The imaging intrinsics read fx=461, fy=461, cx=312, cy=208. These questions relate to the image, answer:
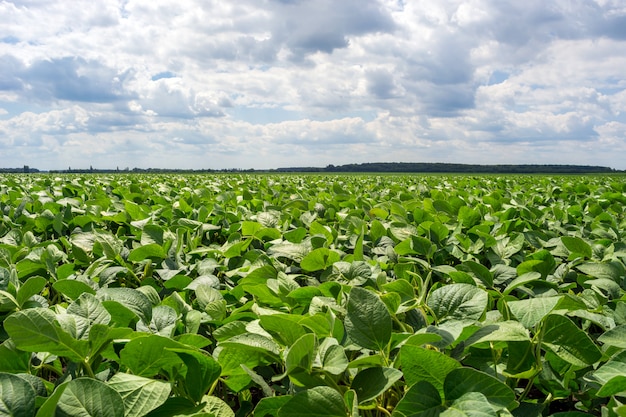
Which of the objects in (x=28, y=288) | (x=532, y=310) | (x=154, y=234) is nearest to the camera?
(x=532, y=310)

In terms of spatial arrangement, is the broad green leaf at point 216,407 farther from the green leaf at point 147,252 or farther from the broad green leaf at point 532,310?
the green leaf at point 147,252

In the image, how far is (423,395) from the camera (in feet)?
2.75

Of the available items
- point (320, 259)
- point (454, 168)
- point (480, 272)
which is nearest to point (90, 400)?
point (320, 259)

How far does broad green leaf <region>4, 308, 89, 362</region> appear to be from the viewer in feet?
2.86

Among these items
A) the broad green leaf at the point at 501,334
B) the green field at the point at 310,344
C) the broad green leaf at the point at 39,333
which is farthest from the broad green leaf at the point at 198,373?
the broad green leaf at the point at 501,334

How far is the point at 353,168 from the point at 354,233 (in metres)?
126

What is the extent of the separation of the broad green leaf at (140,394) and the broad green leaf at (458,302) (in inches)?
26.4

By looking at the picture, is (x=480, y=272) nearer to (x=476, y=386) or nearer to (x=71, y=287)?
(x=476, y=386)

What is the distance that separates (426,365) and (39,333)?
737 millimetres

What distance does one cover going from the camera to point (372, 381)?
36.9 inches

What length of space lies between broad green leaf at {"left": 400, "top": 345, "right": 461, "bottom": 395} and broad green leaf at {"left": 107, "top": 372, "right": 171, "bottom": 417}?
433 mm

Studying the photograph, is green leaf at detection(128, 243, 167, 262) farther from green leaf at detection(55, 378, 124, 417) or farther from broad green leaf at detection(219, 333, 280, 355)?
green leaf at detection(55, 378, 124, 417)

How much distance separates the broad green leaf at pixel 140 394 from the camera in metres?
0.81

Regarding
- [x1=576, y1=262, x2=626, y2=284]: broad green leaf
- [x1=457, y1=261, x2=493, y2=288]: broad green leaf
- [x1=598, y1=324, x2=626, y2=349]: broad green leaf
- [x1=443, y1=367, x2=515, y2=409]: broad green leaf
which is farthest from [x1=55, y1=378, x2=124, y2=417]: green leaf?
[x1=576, y1=262, x2=626, y2=284]: broad green leaf
